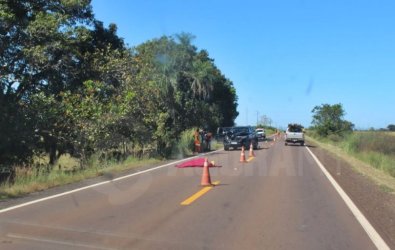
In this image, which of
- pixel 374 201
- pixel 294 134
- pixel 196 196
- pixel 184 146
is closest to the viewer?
pixel 374 201

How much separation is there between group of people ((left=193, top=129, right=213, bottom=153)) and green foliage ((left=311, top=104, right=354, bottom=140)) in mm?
32001

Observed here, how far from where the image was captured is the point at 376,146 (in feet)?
123

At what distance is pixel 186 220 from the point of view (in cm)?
934

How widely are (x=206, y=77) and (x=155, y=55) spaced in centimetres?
758

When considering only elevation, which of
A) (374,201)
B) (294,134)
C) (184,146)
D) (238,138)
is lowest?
(374,201)

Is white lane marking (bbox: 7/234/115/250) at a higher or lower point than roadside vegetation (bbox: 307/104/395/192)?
lower

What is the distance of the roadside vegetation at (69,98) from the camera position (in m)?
20.8

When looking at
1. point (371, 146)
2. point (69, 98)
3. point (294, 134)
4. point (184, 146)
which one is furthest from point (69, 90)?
point (294, 134)

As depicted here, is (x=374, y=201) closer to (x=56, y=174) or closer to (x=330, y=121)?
(x=56, y=174)

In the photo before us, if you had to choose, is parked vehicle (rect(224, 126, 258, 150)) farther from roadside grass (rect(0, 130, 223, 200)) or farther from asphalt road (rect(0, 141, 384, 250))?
asphalt road (rect(0, 141, 384, 250))

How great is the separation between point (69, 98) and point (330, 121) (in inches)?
2203

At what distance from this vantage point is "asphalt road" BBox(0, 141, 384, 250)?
7625mm

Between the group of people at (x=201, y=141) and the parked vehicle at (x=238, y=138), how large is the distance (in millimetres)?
1402

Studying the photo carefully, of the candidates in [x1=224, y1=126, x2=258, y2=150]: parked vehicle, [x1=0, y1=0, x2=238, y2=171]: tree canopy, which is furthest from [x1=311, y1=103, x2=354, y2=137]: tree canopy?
[x1=0, y1=0, x2=238, y2=171]: tree canopy
